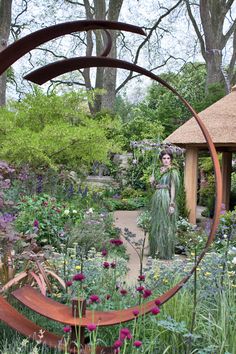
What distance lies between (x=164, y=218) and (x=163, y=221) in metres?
0.05

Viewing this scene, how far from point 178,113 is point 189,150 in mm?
8062

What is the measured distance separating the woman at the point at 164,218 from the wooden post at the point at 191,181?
280 centimetres

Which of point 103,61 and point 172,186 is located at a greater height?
point 103,61

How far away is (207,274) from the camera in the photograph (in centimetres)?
396

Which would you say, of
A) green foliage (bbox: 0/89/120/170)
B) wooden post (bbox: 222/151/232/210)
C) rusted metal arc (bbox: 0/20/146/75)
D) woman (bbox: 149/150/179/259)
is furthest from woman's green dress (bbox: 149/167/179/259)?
wooden post (bbox: 222/151/232/210)

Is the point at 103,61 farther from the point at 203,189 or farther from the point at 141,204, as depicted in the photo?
the point at 203,189

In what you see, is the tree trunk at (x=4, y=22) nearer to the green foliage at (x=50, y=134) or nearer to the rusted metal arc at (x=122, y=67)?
the green foliage at (x=50, y=134)

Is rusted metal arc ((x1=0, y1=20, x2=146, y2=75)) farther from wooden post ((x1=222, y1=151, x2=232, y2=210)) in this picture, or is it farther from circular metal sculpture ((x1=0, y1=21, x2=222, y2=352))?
wooden post ((x1=222, y1=151, x2=232, y2=210))

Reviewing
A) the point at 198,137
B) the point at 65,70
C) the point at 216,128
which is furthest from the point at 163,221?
the point at 65,70

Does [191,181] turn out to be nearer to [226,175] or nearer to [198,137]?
[198,137]

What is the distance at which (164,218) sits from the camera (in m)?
6.91

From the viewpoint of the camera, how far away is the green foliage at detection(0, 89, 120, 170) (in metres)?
7.95

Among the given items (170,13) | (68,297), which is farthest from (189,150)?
(170,13)

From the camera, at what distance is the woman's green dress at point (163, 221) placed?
6918 millimetres
